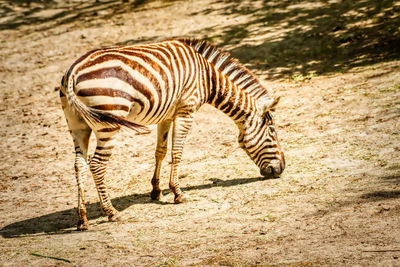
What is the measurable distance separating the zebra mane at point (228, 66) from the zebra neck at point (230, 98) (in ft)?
0.47

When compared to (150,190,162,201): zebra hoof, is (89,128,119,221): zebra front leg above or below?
above

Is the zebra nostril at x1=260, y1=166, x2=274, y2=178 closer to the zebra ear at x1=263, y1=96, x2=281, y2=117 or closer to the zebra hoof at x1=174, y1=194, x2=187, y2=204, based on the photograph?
the zebra ear at x1=263, y1=96, x2=281, y2=117

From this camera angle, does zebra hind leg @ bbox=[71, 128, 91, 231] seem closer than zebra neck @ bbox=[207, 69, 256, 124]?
Yes

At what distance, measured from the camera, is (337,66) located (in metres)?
11.2

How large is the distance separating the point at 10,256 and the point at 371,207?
3982 mm

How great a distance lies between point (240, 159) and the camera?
7.68 metres

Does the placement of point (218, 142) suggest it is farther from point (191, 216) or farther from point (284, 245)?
point (284, 245)

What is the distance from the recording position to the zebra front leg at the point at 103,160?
5316mm

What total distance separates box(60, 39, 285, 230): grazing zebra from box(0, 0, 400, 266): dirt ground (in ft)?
1.98

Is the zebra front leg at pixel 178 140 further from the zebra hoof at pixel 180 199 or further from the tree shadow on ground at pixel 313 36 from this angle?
the tree shadow on ground at pixel 313 36

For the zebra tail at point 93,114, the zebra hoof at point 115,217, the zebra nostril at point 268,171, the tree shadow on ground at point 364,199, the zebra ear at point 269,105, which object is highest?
the zebra tail at point 93,114

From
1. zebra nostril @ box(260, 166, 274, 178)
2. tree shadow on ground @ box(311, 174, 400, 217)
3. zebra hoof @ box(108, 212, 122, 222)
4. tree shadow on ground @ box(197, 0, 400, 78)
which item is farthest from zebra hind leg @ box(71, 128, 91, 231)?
tree shadow on ground @ box(197, 0, 400, 78)

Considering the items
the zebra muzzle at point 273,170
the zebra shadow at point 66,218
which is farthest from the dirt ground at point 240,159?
the zebra muzzle at point 273,170

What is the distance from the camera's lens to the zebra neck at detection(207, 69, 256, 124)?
21.2 feet
